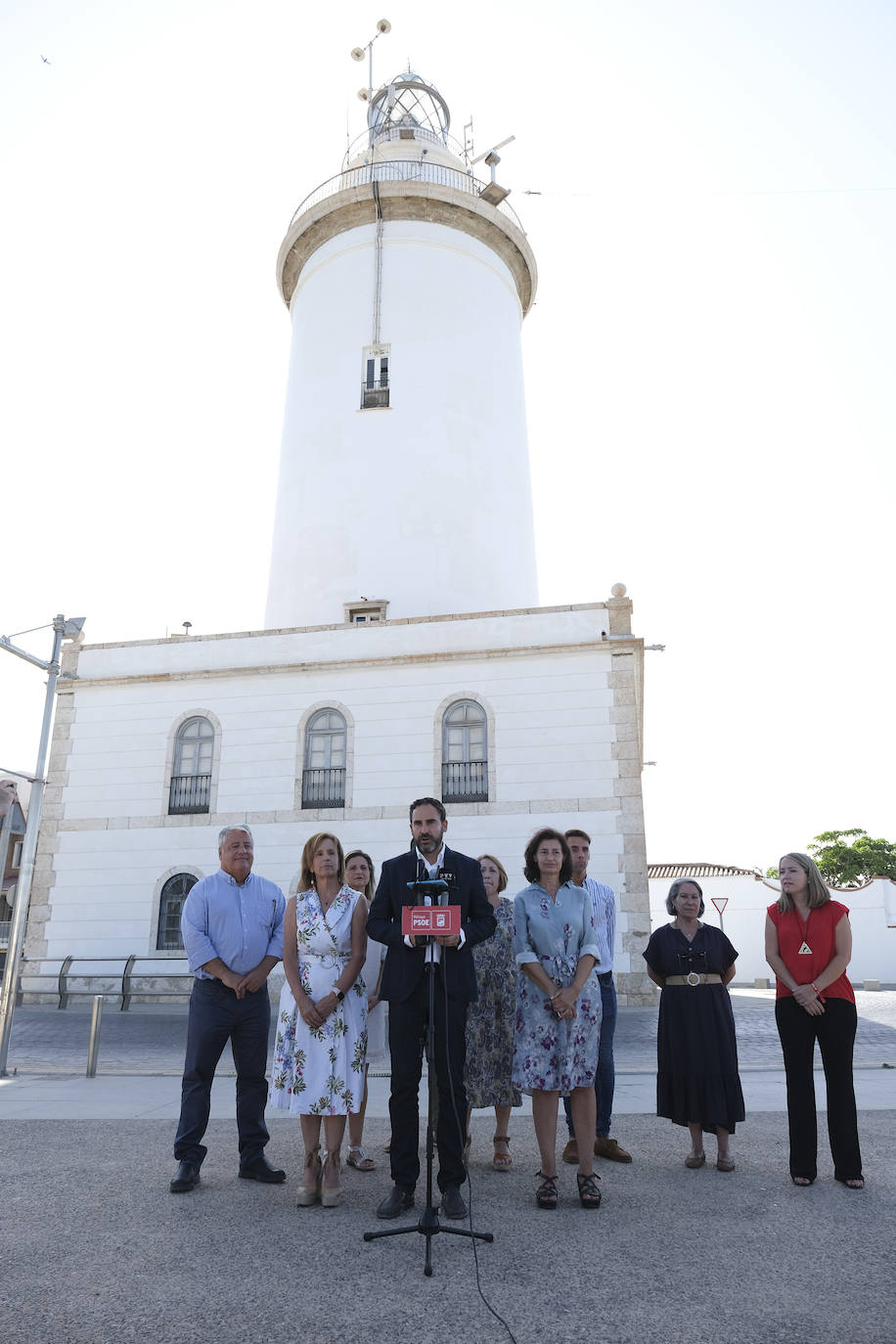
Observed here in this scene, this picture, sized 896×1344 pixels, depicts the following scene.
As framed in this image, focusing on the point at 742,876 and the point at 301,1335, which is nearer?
the point at 301,1335

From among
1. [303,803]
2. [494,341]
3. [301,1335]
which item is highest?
[494,341]

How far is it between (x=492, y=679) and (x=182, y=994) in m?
7.25

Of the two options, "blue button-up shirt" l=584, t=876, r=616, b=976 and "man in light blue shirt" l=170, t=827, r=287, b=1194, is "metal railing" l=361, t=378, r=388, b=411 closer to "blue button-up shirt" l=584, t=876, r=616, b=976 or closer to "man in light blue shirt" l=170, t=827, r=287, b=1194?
"blue button-up shirt" l=584, t=876, r=616, b=976

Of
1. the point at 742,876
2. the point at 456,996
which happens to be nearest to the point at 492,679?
the point at 456,996

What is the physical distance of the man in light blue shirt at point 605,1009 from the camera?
5.38m

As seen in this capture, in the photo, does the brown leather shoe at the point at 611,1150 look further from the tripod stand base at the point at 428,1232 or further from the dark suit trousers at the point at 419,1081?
the tripod stand base at the point at 428,1232

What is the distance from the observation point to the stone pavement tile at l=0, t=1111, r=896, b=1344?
307 centimetres

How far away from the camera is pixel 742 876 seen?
32.3 metres

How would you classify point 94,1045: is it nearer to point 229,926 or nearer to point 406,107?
point 229,926

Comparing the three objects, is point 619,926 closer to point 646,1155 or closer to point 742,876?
point 646,1155

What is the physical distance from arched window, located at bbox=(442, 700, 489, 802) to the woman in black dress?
1019 cm

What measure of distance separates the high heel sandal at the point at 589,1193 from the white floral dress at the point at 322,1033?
113 centimetres

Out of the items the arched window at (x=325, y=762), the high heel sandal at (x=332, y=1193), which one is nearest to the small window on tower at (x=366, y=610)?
the arched window at (x=325, y=762)

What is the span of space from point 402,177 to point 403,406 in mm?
6243
